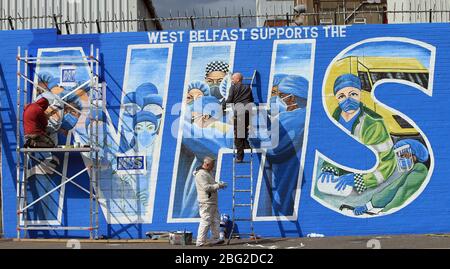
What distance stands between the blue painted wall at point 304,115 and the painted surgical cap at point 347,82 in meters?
0.15

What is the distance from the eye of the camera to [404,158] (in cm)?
1572

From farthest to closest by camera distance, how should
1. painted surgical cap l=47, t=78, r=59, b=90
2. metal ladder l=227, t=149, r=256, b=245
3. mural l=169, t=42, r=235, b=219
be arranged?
1. painted surgical cap l=47, t=78, r=59, b=90
2. mural l=169, t=42, r=235, b=219
3. metal ladder l=227, t=149, r=256, b=245

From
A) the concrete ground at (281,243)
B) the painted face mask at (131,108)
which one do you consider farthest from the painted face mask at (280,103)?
the painted face mask at (131,108)

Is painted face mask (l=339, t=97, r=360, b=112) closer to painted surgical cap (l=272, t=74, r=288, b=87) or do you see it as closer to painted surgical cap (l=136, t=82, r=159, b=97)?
painted surgical cap (l=272, t=74, r=288, b=87)

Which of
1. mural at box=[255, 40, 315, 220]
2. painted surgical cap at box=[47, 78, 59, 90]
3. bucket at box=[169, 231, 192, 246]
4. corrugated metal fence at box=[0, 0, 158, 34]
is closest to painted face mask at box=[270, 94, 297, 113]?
mural at box=[255, 40, 315, 220]

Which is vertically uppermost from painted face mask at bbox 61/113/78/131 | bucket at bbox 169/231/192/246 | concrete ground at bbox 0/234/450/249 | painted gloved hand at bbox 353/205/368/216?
painted face mask at bbox 61/113/78/131

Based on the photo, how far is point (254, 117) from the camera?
52.1 ft

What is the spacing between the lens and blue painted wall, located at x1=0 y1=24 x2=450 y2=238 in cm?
1564

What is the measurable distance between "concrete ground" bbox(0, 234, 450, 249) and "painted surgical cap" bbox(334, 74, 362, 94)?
3.17 metres

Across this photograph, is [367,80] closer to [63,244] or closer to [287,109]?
[287,109]

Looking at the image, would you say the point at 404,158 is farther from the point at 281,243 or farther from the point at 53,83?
the point at 53,83

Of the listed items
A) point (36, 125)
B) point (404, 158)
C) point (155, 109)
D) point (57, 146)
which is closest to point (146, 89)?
point (155, 109)
